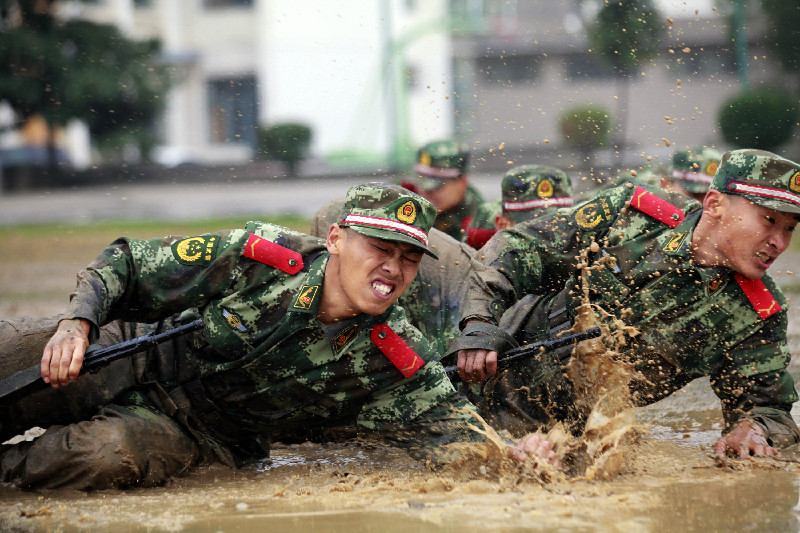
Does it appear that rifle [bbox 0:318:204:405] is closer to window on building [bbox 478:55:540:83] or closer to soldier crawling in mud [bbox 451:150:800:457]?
soldier crawling in mud [bbox 451:150:800:457]

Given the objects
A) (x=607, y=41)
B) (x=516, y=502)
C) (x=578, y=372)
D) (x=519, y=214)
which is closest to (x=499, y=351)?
(x=578, y=372)

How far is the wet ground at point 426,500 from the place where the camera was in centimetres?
391

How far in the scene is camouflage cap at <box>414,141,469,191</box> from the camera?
850 centimetres

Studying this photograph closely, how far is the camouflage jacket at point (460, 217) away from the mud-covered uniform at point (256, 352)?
3.18m

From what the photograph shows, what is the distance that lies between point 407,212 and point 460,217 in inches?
165

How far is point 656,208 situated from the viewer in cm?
550

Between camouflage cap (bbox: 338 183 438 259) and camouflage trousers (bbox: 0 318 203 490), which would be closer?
camouflage cap (bbox: 338 183 438 259)

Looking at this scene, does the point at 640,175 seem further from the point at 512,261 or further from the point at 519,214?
the point at 512,261

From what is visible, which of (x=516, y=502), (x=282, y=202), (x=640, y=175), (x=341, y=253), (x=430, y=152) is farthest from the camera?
(x=282, y=202)

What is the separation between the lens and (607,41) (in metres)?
20.7

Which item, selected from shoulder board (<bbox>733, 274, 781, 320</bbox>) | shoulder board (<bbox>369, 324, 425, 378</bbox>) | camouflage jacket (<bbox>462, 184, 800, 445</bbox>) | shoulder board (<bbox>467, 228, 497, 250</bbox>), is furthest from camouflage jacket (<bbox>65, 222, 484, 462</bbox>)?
shoulder board (<bbox>467, 228, 497, 250</bbox>)

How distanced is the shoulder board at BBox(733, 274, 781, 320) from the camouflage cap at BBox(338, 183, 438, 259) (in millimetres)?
1719

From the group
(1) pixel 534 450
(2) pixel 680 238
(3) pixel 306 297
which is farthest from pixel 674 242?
(3) pixel 306 297

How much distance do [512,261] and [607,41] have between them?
53.0ft
